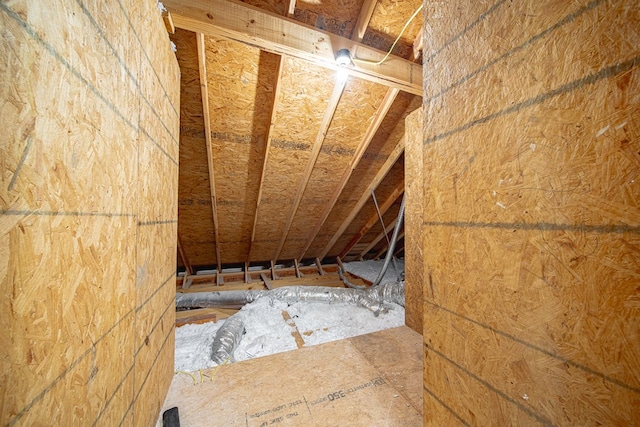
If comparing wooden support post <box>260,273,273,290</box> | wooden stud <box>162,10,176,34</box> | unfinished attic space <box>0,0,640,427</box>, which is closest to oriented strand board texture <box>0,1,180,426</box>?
unfinished attic space <box>0,0,640,427</box>

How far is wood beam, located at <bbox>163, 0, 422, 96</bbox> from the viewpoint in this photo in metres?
1.78

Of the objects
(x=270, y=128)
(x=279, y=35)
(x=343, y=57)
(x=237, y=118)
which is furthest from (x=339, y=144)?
(x=279, y=35)

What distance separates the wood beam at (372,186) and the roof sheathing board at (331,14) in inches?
65.0

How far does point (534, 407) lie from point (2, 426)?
1362mm

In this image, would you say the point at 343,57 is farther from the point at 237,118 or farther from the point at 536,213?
the point at 536,213

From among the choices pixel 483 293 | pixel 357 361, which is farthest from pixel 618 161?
pixel 357 361

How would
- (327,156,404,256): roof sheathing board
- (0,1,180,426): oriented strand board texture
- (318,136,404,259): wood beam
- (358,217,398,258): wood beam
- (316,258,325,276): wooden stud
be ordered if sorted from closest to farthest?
(0,1,180,426): oriented strand board texture → (318,136,404,259): wood beam → (327,156,404,256): roof sheathing board → (358,217,398,258): wood beam → (316,258,325,276): wooden stud

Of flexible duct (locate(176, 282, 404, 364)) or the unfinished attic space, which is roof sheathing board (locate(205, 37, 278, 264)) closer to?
the unfinished attic space

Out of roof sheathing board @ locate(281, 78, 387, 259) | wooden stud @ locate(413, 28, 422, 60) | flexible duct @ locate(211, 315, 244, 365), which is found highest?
wooden stud @ locate(413, 28, 422, 60)

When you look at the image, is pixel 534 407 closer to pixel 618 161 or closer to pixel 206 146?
pixel 618 161

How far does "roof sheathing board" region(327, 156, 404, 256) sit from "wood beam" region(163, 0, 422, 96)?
1614mm

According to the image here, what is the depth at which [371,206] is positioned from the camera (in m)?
4.63

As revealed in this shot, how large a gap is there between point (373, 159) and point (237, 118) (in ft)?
6.62

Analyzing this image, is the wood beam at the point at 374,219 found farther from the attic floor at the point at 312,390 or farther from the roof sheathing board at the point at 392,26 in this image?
the attic floor at the point at 312,390
